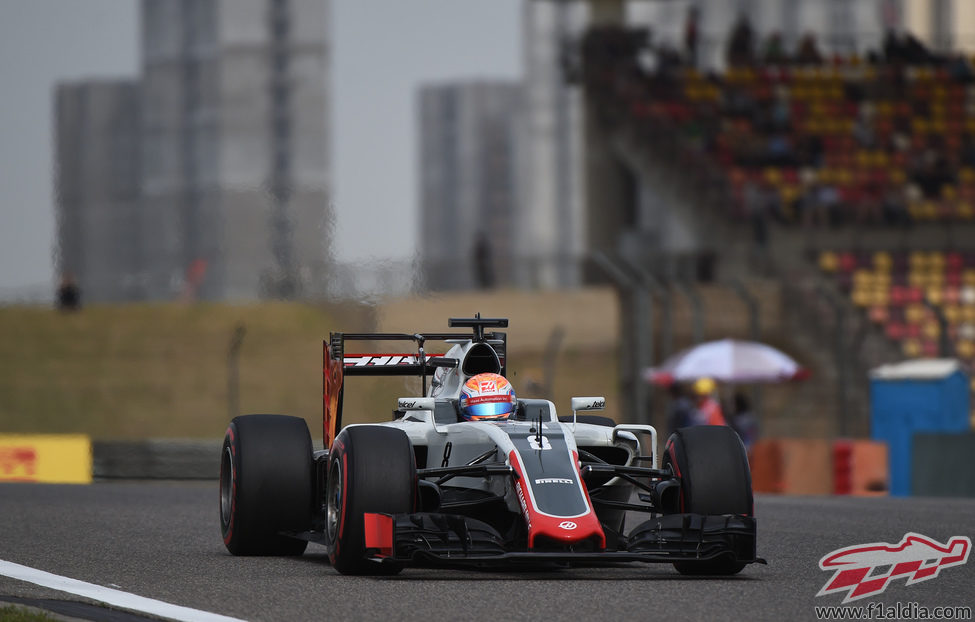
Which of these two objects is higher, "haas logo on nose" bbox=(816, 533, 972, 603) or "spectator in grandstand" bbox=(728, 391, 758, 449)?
"haas logo on nose" bbox=(816, 533, 972, 603)

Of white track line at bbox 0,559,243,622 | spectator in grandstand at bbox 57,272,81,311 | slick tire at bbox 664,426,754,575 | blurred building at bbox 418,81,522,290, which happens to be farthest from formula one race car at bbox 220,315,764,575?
blurred building at bbox 418,81,522,290

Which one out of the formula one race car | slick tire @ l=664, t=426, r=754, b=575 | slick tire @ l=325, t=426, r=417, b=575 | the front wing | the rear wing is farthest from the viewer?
the rear wing

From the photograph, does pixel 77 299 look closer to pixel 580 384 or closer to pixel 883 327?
pixel 580 384

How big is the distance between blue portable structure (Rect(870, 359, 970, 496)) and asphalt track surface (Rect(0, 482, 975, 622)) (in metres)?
7.76

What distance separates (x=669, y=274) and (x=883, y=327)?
136 inches

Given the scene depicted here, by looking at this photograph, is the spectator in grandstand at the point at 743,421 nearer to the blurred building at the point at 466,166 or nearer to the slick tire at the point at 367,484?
the slick tire at the point at 367,484

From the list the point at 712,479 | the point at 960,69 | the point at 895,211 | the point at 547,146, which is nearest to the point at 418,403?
the point at 712,479

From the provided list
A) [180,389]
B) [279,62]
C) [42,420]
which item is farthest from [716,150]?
[279,62]

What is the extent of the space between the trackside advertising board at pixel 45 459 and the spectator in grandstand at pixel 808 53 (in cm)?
1851

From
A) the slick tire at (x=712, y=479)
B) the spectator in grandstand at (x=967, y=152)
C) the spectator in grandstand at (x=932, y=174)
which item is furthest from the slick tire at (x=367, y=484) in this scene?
the spectator in grandstand at (x=967, y=152)

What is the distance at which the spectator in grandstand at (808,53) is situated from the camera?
36.4 meters

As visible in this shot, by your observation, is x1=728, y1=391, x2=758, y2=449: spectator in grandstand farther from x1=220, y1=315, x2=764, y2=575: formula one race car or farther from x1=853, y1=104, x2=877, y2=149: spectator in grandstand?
x1=853, y1=104, x2=877, y2=149: spectator in grandstand

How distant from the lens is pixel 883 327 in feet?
92.0

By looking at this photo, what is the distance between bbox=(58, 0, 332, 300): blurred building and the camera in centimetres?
7675
